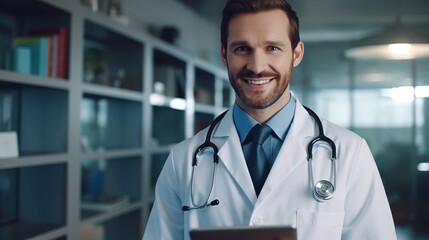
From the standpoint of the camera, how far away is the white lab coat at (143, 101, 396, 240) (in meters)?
1.13

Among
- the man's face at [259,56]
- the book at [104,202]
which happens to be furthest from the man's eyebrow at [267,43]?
the book at [104,202]

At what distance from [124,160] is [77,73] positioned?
0.94m

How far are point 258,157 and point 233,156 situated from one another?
69 millimetres

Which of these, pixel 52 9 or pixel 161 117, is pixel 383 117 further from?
pixel 52 9

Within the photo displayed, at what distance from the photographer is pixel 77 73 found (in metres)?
2.07

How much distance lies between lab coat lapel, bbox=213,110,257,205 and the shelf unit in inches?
33.8

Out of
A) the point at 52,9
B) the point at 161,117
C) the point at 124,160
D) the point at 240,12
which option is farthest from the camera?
the point at 161,117

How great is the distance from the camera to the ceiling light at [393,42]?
2.68m

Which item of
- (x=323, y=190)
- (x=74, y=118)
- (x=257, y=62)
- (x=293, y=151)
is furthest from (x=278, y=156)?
(x=74, y=118)

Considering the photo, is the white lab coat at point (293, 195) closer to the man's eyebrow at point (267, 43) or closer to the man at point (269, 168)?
the man at point (269, 168)

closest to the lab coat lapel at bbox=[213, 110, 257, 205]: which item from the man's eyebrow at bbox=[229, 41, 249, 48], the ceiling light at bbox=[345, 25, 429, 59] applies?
the man's eyebrow at bbox=[229, 41, 249, 48]

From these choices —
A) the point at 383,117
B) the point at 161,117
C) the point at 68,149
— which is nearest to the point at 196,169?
the point at 68,149

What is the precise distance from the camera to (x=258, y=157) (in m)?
1.25

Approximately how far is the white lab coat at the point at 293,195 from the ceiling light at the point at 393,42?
1.66m
